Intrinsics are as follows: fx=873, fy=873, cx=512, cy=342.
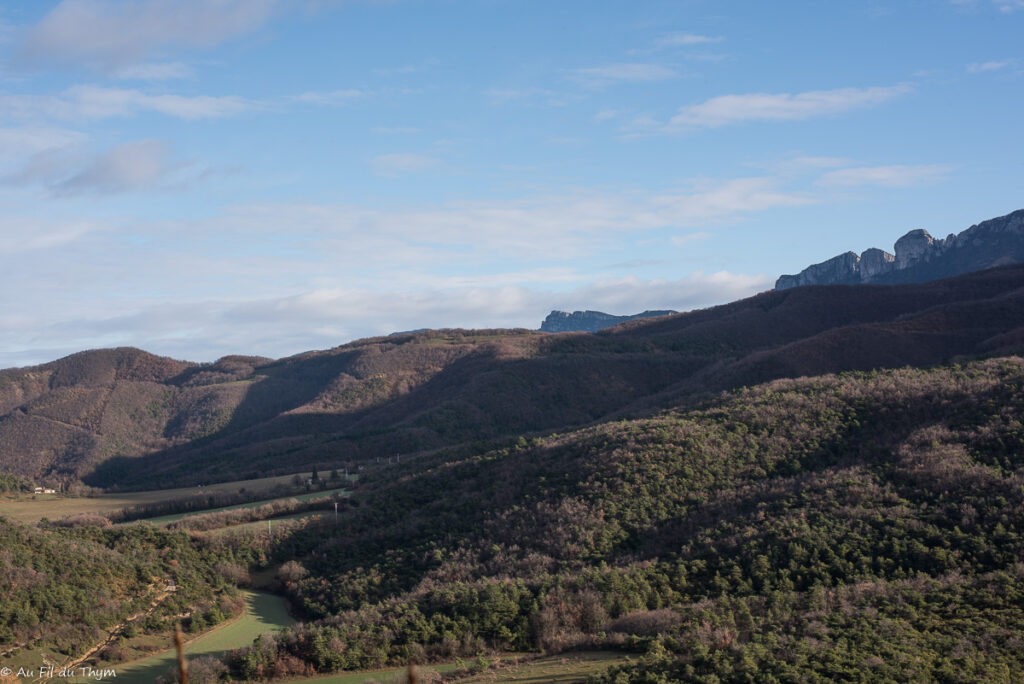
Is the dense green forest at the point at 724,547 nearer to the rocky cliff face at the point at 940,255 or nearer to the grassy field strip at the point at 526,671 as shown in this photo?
the grassy field strip at the point at 526,671

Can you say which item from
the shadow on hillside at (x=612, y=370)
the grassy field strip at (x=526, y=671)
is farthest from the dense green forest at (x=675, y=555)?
the shadow on hillside at (x=612, y=370)

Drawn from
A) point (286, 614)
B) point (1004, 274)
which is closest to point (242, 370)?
point (1004, 274)

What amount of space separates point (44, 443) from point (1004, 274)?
116 metres

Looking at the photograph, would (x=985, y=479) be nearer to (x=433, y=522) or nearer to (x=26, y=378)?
(x=433, y=522)

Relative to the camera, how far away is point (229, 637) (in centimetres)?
2772

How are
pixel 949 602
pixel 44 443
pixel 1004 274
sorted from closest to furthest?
1. pixel 949 602
2. pixel 1004 274
3. pixel 44 443

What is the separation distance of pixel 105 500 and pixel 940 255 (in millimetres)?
166473

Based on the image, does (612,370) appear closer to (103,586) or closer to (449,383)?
(449,383)

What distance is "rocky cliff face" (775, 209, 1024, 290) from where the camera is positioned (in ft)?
532

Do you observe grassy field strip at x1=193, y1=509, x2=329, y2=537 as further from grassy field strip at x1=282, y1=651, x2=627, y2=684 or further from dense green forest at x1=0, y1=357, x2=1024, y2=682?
grassy field strip at x1=282, y1=651, x2=627, y2=684

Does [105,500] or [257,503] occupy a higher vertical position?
[105,500]

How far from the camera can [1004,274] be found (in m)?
93.7

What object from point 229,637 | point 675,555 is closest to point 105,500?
point 229,637

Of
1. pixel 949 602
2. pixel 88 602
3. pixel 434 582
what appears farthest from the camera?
pixel 434 582
